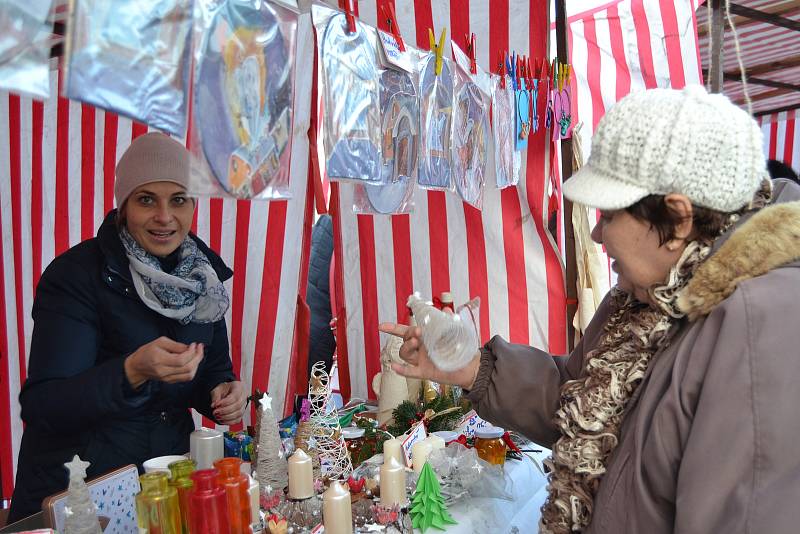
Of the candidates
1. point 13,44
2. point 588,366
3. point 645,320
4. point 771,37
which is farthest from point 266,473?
point 771,37

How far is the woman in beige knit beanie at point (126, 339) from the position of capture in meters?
1.54

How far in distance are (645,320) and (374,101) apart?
916 mm

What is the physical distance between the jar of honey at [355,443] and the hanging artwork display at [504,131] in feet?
3.66

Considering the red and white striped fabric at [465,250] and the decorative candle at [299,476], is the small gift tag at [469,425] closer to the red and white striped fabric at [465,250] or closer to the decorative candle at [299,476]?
the decorative candle at [299,476]

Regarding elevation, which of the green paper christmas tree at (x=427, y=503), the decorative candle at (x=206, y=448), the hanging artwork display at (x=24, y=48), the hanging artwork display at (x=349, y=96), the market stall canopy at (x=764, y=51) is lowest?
the green paper christmas tree at (x=427, y=503)

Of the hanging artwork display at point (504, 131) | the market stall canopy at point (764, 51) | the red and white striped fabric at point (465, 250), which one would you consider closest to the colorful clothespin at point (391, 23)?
the hanging artwork display at point (504, 131)

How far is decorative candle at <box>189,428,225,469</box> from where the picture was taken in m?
1.51

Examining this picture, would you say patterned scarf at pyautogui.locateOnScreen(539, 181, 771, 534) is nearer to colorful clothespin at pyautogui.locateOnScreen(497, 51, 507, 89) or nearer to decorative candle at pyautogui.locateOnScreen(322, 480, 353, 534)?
decorative candle at pyautogui.locateOnScreen(322, 480, 353, 534)

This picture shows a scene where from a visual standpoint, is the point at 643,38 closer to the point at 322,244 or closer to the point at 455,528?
the point at 322,244

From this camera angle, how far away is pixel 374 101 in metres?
1.67

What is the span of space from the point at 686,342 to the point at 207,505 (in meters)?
0.85

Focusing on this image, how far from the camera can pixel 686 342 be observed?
1.04 m

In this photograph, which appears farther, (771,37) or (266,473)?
(771,37)

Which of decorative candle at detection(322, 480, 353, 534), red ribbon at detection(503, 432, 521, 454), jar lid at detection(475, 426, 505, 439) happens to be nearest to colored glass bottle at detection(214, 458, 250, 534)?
decorative candle at detection(322, 480, 353, 534)
